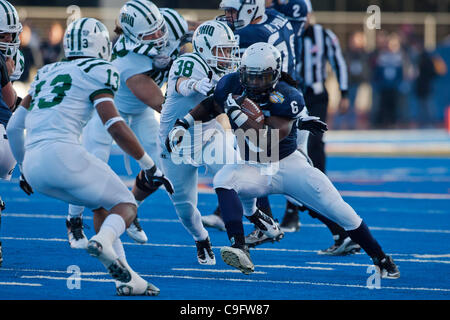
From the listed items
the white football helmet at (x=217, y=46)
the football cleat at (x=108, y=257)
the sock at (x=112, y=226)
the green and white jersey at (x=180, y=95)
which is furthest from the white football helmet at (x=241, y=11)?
the football cleat at (x=108, y=257)

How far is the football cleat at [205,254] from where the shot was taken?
6797mm

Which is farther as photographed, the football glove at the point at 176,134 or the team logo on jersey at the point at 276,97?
the football glove at the point at 176,134

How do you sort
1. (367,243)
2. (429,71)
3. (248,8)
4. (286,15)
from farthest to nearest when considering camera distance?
(429,71) < (286,15) < (248,8) < (367,243)

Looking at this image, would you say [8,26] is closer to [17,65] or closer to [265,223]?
[17,65]

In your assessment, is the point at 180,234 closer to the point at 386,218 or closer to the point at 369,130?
the point at 386,218

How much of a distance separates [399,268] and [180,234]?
220 cm

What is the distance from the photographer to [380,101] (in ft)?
72.1

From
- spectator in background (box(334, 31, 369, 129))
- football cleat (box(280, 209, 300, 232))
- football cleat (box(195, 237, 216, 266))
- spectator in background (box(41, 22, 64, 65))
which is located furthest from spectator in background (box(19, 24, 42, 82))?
football cleat (box(195, 237, 216, 266))

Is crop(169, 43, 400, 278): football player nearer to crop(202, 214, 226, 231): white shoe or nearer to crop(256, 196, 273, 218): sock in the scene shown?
crop(256, 196, 273, 218): sock

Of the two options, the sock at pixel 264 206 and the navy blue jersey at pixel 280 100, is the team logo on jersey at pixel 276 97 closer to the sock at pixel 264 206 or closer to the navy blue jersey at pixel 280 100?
the navy blue jersey at pixel 280 100

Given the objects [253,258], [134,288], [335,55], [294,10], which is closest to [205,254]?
[253,258]

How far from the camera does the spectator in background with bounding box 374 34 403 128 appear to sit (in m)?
21.0
